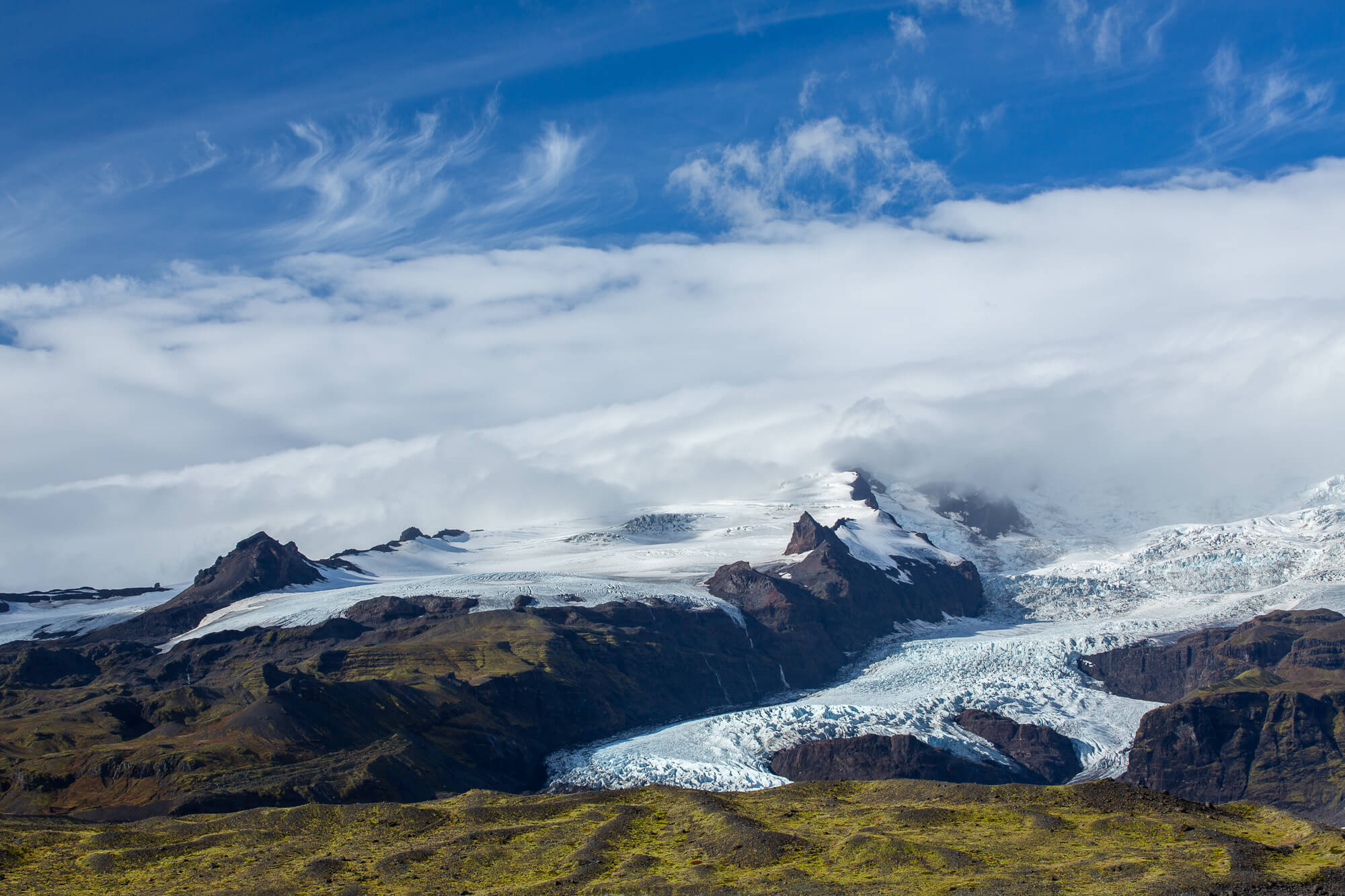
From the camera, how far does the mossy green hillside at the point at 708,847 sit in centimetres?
7481

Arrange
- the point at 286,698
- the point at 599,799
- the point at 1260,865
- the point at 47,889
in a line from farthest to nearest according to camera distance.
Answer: the point at 286,698
the point at 599,799
the point at 47,889
the point at 1260,865

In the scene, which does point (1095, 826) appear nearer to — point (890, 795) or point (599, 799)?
point (890, 795)

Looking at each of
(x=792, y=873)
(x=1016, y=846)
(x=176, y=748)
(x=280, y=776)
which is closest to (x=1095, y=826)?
(x=1016, y=846)

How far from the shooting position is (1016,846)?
81500 mm

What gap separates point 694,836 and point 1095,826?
26081 millimetres

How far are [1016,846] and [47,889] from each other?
58549 mm

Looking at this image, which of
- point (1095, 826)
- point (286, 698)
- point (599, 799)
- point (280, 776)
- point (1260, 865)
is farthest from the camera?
point (286, 698)

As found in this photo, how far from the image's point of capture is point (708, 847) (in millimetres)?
83688

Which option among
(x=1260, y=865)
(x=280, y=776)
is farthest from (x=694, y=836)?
(x=280, y=776)

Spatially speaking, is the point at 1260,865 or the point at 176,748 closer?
the point at 1260,865

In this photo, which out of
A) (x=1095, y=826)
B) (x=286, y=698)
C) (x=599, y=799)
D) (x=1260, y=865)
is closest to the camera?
(x=1260, y=865)

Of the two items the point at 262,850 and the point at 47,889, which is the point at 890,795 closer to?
the point at 262,850

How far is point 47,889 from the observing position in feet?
258

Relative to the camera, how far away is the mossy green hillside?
74.8m
